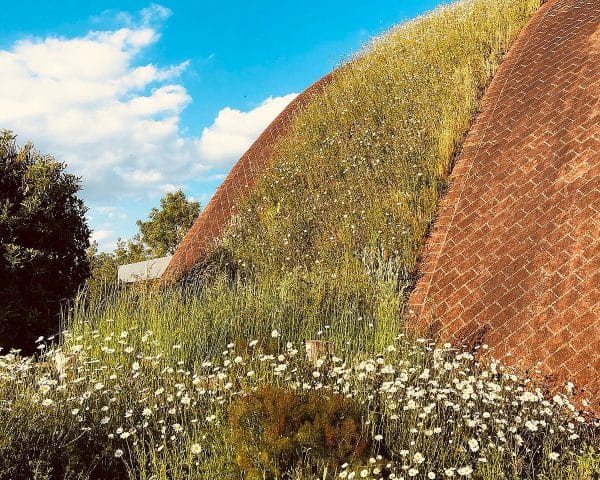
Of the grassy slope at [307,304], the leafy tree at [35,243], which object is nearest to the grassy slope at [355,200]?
the grassy slope at [307,304]

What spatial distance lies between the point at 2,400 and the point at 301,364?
9.17 feet

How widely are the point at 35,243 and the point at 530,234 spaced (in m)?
7.21

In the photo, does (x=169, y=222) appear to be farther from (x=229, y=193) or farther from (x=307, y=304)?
(x=307, y=304)

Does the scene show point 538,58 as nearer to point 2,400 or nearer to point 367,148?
point 367,148

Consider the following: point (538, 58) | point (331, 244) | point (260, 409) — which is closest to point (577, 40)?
point (538, 58)

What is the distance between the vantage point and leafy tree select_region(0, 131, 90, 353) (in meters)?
8.32

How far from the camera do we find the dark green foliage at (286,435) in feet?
12.8

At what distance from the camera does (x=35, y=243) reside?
8734mm

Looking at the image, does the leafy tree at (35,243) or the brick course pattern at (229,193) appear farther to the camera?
the brick course pattern at (229,193)

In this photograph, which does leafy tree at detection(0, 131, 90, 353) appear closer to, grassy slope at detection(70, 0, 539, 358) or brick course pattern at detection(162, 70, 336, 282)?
grassy slope at detection(70, 0, 539, 358)

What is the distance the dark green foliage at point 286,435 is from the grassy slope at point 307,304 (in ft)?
0.24

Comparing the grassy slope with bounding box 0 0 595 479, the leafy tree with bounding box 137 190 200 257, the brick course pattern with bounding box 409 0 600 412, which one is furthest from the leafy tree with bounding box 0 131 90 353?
the leafy tree with bounding box 137 190 200 257

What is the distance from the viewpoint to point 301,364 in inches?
238

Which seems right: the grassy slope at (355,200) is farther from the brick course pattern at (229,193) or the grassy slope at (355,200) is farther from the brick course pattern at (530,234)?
the brick course pattern at (229,193)
